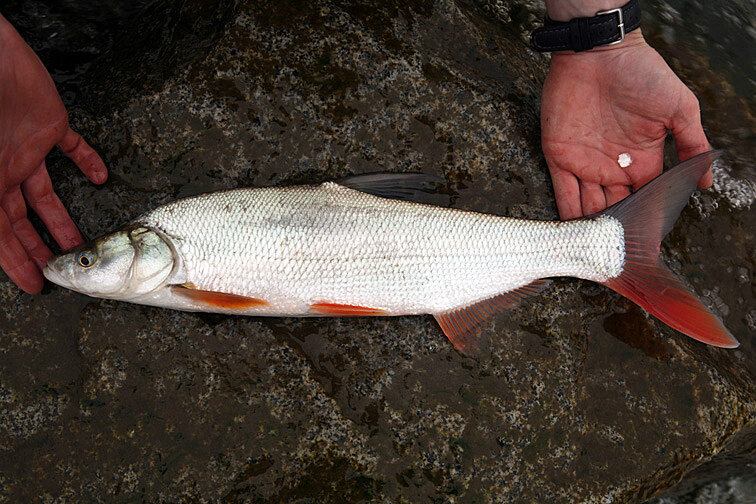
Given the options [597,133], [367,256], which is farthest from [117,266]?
[597,133]

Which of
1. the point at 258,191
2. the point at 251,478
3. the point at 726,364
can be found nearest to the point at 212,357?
the point at 251,478

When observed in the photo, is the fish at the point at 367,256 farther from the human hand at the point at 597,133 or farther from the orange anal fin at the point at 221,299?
the human hand at the point at 597,133

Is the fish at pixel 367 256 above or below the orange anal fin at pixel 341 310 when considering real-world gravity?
above

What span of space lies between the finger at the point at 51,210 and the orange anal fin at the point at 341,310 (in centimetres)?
134

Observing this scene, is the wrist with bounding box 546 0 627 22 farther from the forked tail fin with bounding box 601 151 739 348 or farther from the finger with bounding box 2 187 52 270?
the finger with bounding box 2 187 52 270

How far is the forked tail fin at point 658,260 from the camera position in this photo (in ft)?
8.13

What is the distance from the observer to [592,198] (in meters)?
2.85

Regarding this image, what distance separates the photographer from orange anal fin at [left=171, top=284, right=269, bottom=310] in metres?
2.47

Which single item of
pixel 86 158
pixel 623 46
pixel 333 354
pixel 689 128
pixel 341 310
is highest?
pixel 623 46

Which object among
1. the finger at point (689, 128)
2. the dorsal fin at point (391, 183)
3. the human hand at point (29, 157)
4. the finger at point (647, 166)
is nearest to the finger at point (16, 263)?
the human hand at point (29, 157)

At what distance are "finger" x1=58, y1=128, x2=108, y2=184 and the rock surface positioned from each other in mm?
81

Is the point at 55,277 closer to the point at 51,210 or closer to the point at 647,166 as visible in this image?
the point at 51,210

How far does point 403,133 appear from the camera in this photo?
2.82m

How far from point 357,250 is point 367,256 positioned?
6 cm
